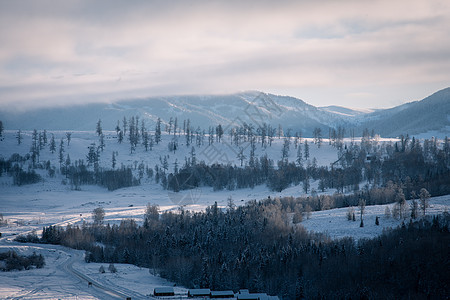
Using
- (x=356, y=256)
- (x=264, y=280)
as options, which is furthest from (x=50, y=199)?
(x=356, y=256)

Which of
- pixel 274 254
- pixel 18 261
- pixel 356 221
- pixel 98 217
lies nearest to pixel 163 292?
pixel 274 254

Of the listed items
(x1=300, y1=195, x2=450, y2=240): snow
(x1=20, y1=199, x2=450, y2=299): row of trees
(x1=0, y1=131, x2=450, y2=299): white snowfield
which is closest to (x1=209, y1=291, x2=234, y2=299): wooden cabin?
(x1=0, y1=131, x2=450, y2=299): white snowfield

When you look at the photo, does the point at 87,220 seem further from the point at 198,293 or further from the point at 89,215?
the point at 198,293

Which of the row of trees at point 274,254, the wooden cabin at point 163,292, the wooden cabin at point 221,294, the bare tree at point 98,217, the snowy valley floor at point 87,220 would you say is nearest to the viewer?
the wooden cabin at point 163,292

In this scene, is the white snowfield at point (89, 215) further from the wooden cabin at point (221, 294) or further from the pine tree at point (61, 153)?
the wooden cabin at point (221, 294)

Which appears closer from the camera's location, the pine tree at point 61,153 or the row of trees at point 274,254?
the row of trees at point 274,254

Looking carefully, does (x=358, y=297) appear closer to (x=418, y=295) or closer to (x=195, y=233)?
(x=418, y=295)

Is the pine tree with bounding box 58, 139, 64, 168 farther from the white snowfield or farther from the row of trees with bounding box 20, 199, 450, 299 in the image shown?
the row of trees with bounding box 20, 199, 450, 299

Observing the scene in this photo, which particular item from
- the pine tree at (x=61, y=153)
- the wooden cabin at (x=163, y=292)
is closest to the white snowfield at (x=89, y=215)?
the wooden cabin at (x=163, y=292)
